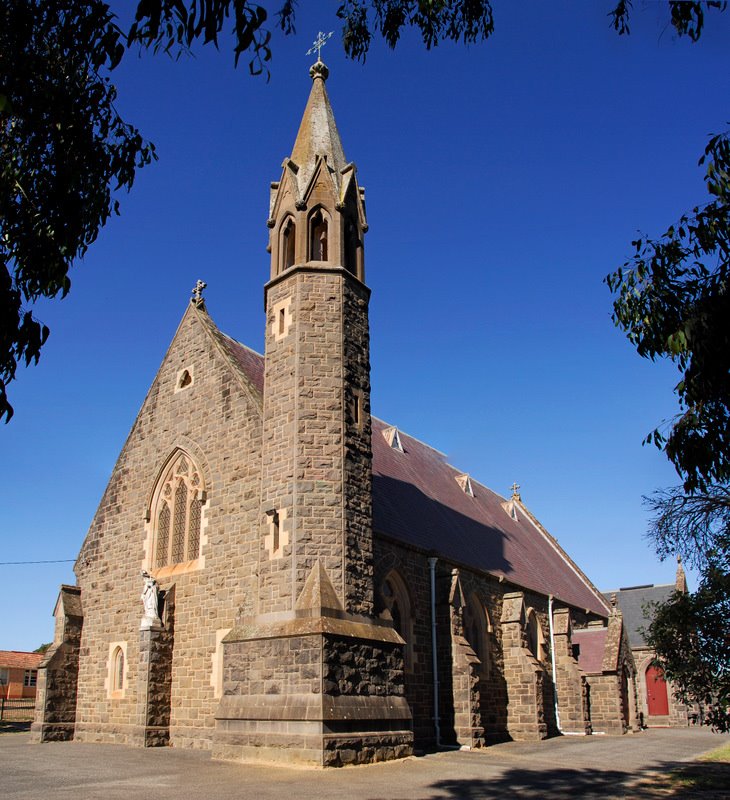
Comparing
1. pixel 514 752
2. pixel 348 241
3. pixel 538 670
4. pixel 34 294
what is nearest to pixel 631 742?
pixel 538 670

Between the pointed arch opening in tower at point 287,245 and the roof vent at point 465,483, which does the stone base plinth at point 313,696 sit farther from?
the roof vent at point 465,483

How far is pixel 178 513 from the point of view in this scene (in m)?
21.0

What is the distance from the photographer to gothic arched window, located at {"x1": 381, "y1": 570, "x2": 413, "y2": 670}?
2036cm

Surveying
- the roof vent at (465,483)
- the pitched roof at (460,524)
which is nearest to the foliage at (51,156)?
the pitched roof at (460,524)

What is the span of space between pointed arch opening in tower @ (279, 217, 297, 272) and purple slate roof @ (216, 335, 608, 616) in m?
3.35

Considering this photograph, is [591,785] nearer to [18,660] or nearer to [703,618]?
[703,618]

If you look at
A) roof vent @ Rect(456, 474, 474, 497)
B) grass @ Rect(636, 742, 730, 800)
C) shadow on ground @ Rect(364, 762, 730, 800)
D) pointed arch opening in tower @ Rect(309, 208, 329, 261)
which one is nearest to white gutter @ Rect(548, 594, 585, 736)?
roof vent @ Rect(456, 474, 474, 497)

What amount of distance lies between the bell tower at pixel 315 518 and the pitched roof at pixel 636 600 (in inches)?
1304

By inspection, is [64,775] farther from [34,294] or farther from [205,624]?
[34,294]

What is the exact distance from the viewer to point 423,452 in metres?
32.3

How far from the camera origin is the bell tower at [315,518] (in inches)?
569

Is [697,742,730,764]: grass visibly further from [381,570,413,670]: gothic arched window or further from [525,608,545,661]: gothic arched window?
[525,608,545,661]: gothic arched window

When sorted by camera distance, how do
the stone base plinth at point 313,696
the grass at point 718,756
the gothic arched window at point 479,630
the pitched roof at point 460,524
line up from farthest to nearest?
the gothic arched window at point 479,630, the pitched roof at point 460,524, the grass at point 718,756, the stone base plinth at point 313,696

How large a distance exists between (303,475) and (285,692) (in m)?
4.35
